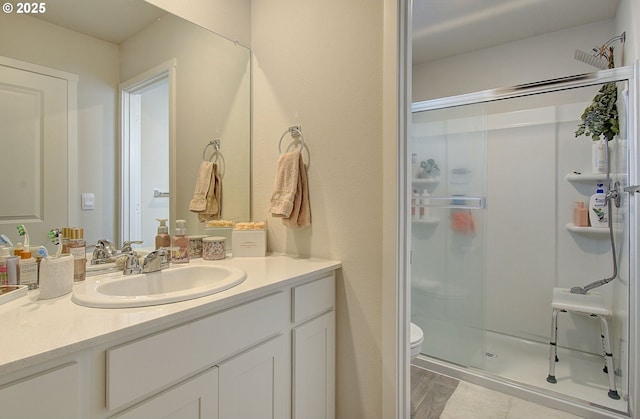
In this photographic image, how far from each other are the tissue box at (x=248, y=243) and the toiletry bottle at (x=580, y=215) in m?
2.30

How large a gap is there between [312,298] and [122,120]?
1027mm

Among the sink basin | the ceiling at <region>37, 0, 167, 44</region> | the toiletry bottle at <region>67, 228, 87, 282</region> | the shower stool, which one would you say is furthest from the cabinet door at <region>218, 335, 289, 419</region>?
the shower stool

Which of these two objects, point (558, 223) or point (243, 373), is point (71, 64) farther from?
point (558, 223)

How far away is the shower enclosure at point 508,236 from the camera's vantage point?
2203mm

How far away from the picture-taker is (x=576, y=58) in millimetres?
2260

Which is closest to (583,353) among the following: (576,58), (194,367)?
(576,58)

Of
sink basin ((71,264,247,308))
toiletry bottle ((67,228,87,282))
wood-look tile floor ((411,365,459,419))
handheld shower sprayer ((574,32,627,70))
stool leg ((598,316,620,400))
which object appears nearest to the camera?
sink basin ((71,264,247,308))

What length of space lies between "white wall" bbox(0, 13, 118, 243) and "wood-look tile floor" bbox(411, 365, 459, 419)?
1.72 meters

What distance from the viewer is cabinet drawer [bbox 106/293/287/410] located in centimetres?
74

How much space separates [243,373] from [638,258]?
194 cm

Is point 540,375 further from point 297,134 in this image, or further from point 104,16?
point 104,16

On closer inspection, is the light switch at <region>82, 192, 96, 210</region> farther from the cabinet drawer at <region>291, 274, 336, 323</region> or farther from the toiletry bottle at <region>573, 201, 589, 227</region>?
the toiletry bottle at <region>573, 201, 589, 227</region>

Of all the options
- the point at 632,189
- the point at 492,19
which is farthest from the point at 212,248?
the point at 492,19

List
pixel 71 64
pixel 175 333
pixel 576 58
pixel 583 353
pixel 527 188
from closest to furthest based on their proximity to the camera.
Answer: pixel 175 333, pixel 71 64, pixel 576 58, pixel 583 353, pixel 527 188
